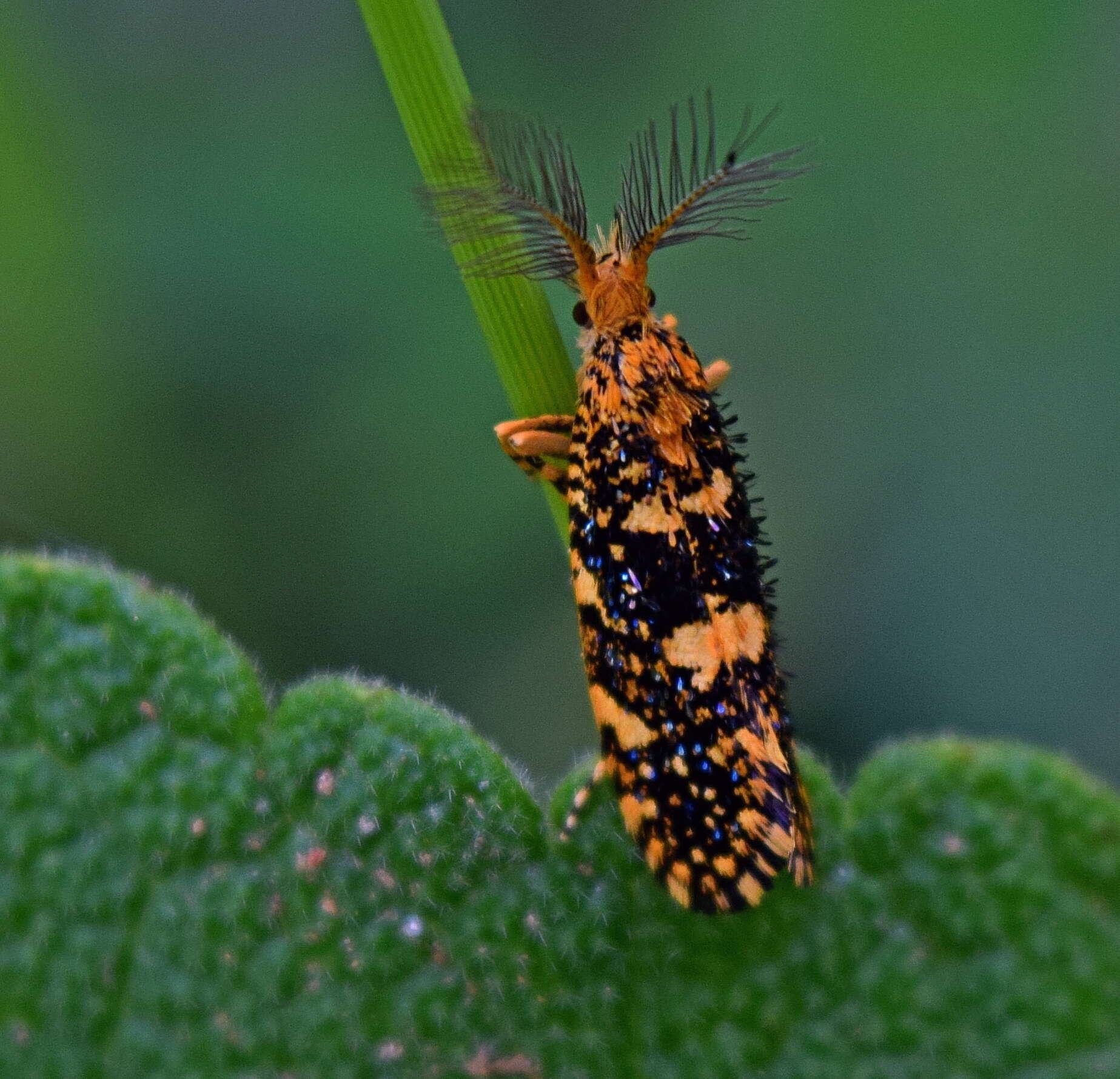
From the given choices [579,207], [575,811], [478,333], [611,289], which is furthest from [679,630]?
[478,333]

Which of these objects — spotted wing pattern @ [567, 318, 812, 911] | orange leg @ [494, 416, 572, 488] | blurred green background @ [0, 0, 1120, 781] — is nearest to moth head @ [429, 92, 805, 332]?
spotted wing pattern @ [567, 318, 812, 911]

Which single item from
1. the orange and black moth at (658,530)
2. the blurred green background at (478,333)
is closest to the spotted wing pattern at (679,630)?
the orange and black moth at (658,530)

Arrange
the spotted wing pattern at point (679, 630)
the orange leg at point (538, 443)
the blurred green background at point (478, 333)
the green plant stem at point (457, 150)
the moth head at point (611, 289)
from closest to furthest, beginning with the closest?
the green plant stem at point (457, 150) < the spotted wing pattern at point (679, 630) < the orange leg at point (538, 443) < the moth head at point (611, 289) < the blurred green background at point (478, 333)

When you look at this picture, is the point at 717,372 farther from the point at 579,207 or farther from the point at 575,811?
the point at 575,811

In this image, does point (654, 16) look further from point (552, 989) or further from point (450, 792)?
point (552, 989)

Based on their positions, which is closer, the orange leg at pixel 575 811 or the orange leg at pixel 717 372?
the orange leg at pixel 575 811

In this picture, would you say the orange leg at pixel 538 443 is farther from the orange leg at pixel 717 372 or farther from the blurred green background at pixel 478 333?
the blurred green background at pixel 478 333

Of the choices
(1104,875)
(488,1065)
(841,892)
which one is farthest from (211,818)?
(1104,875)
